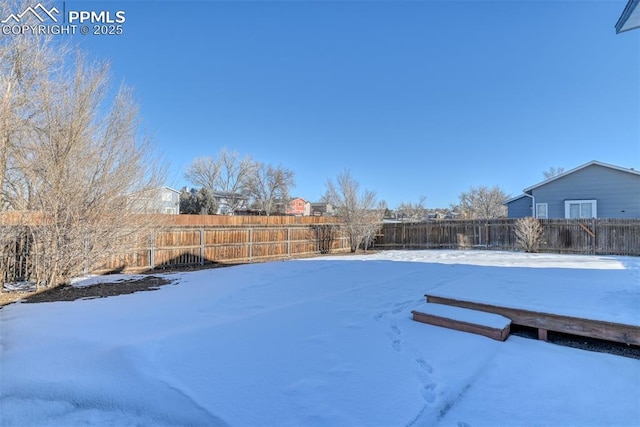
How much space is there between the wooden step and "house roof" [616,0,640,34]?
4.64m

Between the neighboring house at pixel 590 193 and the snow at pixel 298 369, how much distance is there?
11479mm

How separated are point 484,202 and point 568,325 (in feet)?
107

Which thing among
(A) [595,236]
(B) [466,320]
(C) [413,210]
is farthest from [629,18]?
(C) [413,210]

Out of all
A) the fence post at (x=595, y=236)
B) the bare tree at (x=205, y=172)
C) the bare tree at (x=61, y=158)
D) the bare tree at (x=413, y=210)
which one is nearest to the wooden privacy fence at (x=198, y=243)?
the bare tree at (x=61, y=158)

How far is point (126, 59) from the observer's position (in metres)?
6.54

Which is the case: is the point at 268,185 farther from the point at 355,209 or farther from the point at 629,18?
the point at 629,18

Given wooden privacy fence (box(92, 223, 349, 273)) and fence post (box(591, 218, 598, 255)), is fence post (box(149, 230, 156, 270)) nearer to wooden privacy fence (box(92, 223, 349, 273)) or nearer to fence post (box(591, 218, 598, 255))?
wooden privacy fence (box(92, 223, 349, 273))

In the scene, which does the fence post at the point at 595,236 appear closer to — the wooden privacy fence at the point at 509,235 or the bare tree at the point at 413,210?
the wooden privacy fence at the point at 509,235

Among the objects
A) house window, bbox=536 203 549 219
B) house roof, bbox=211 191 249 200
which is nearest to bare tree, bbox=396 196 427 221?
house roof, bbox=211 191 249 200

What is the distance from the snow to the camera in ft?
6.07

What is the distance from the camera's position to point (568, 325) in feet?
10.2

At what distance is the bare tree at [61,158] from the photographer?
5367mm

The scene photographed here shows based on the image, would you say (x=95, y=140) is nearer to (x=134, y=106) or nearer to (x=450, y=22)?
(x=134, y=106)

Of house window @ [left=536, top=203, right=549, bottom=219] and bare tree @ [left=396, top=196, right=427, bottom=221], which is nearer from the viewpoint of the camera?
house window @ [left=536, top=203, right=549, bottom=219]
